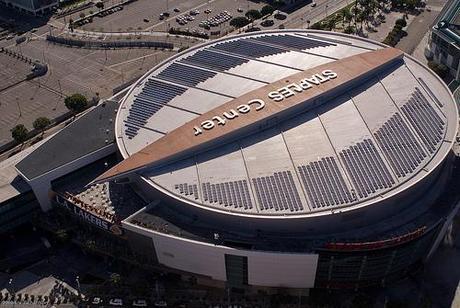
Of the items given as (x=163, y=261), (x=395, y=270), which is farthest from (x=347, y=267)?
(x=163, y=261)

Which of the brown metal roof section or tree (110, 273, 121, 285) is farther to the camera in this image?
the brown metal roof section

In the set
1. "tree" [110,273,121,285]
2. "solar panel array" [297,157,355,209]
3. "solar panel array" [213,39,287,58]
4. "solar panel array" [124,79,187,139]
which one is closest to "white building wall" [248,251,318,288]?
"solar panel array" [297,157,355,209]

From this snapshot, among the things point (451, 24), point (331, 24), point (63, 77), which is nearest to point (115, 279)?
point (63, 77)

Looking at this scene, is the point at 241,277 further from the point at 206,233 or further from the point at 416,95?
the point at 416,95

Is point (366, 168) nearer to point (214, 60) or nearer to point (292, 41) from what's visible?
point (292, 41)

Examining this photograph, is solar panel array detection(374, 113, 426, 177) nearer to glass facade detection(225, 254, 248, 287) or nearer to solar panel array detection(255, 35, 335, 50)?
solar panel array detection(255, 35, 335, 50)

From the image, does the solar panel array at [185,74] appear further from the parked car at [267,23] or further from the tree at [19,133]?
the parked car at [267,23]

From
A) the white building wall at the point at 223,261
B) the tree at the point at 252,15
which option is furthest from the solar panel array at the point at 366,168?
the tree at the point at 252,15
